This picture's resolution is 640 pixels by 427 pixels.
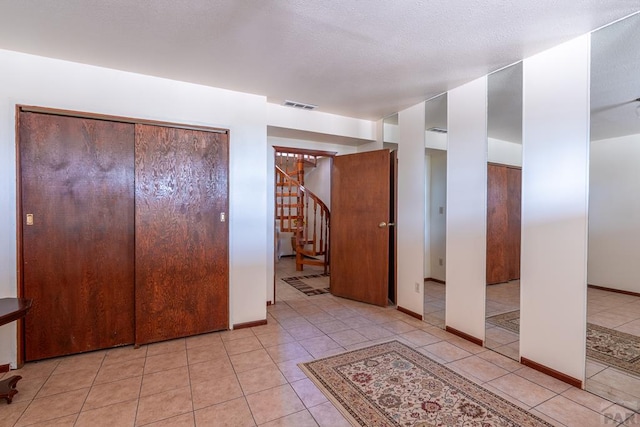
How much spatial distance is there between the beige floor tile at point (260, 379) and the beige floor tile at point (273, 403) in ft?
0.19

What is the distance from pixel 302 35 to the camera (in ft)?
7.11

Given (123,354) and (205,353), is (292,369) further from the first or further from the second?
(123,354)

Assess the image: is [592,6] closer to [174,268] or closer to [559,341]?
[559,341]

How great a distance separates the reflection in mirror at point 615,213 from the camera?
2125mm

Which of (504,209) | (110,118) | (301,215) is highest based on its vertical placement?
(110,118)

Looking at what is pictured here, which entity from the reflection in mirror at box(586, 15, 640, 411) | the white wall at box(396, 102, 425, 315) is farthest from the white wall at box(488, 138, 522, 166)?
the white wall at box(396, 102, 425, 315)

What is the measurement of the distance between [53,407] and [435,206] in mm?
3530

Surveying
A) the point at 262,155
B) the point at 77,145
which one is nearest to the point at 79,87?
the point at 77,145

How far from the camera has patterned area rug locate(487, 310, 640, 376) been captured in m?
2.46

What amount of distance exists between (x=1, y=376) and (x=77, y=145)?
6.00ft

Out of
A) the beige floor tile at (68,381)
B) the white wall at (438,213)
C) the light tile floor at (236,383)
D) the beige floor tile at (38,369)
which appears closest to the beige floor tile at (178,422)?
the light tile floor at (236,383)

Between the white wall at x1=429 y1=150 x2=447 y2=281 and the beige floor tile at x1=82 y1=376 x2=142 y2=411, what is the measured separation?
9.40ft

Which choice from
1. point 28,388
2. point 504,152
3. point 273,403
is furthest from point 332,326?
point 28,388

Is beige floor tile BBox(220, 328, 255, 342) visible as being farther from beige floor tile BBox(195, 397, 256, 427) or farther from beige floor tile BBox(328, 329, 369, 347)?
beige floor tile BBox(195, 397, 256, 427)
